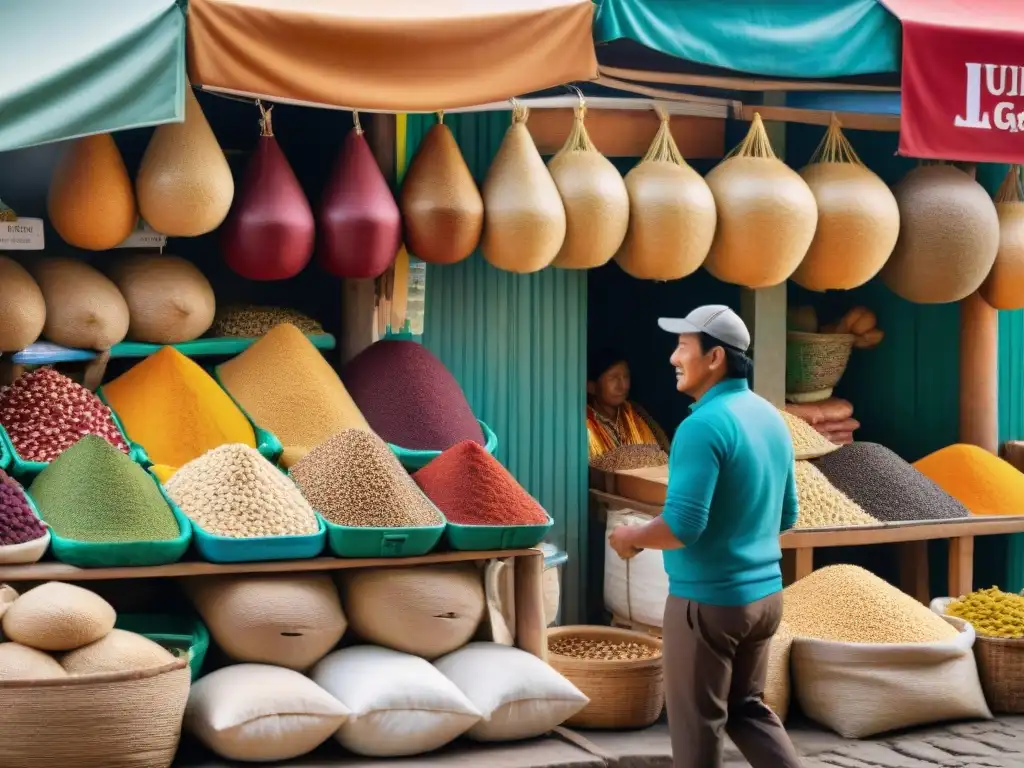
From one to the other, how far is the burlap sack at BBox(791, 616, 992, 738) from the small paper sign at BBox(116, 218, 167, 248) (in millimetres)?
2061

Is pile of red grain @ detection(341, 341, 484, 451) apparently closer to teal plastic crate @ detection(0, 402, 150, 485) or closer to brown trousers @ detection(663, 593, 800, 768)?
teal plastic crate @ detection(0, 402, 150, 485)

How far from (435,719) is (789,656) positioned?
1.13m

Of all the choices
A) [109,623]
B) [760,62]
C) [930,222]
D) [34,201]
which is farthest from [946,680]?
[34,201]

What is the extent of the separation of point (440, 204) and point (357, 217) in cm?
24

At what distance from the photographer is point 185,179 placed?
382cm

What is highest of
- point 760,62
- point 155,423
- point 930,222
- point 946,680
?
point 760,62

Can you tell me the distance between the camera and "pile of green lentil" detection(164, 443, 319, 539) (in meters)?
3.55

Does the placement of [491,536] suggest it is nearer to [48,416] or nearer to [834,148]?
[48,416]

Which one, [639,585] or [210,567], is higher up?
[210,567]

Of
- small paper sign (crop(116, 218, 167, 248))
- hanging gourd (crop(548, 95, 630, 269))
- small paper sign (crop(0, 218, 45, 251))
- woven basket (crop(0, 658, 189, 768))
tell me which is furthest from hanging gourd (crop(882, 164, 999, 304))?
woven basket (crop(0, 658, 189, 768))

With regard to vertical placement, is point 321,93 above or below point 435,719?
above

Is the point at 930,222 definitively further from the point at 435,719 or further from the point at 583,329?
the point at 435,719

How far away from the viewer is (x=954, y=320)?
5367 mm

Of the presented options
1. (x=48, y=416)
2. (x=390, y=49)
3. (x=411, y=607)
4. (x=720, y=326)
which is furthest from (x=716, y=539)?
(x=48, y=416)
